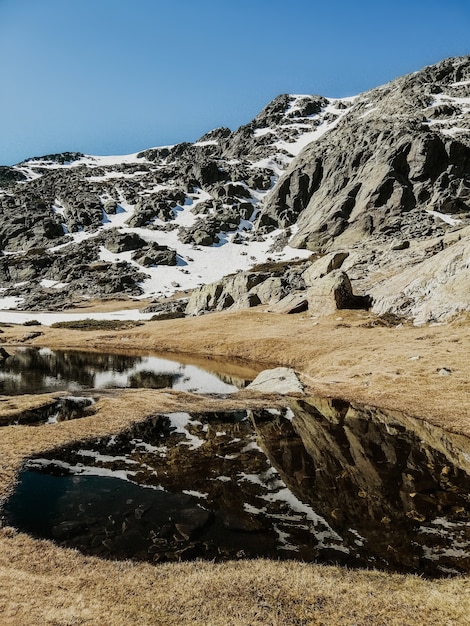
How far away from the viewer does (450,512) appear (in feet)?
56.4

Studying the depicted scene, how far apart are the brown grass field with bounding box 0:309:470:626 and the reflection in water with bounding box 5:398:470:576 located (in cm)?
125

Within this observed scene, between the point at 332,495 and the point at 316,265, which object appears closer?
the point at 332,495

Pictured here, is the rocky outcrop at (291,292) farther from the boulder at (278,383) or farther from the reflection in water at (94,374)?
the boulder at (278,383)

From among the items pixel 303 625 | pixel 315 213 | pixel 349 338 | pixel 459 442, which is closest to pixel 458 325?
pixel 349 338

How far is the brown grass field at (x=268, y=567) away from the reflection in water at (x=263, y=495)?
4.09 feet

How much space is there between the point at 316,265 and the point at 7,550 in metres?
82.7

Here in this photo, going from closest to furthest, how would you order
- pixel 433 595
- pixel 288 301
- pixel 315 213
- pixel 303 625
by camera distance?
1. pixel 303 625
2. pixel 433 595
3. pixel 288 301
4. pixel 315 213

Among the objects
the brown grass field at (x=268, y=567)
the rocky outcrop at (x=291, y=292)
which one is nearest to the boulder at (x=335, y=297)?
the rocky outcrop at (x=291, y=292)

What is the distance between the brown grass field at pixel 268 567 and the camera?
35.9ft

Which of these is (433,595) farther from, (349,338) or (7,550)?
(349,338)

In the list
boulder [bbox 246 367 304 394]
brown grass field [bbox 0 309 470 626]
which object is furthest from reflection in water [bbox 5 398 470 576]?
boulder [bbox 246 367 304 394]

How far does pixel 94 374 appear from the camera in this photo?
176ft

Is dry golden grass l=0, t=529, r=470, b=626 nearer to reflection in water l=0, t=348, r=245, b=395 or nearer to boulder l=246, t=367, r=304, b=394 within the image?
boulder l=246, t=367, r=304, b=394

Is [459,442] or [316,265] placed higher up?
[316,265]
